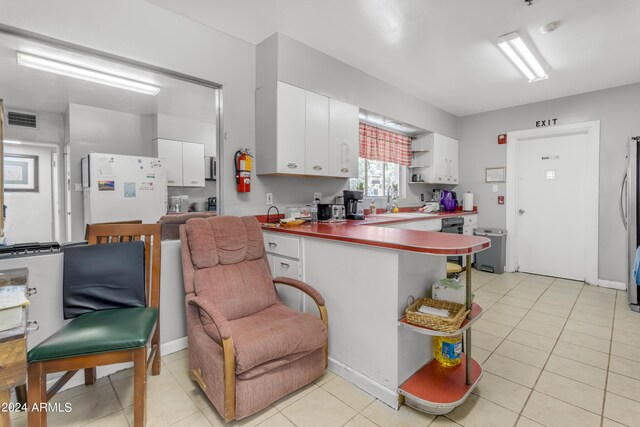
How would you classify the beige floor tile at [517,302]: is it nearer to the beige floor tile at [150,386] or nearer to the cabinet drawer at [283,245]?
the cabinet drawer at [283,245]

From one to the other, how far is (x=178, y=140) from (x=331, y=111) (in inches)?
57.8

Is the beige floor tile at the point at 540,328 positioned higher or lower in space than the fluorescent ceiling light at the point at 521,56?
lower

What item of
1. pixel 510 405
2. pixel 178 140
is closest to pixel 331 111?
pixel 178 140

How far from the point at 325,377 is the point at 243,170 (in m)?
1.76

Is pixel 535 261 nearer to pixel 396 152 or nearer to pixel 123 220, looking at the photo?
pixel 396 152

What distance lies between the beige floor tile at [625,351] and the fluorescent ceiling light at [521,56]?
262cm

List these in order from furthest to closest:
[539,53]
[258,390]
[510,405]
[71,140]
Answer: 1. [539,53]
2. [71,140]
3. [510,405]
4. [258,390]

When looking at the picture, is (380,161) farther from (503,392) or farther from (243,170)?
(503,392)

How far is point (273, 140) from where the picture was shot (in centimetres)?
272

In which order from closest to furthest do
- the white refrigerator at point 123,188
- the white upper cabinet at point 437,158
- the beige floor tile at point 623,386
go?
1. the beige floor tile at point 623,386
2. the white refrigerator at point 123,188
3. the white upper cabinet at point 437,158

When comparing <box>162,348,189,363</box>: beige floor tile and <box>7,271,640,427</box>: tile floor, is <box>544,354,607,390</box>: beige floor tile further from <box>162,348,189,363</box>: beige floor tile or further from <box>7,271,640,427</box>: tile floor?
<box>162,348,189,363</box>: beige floor tile

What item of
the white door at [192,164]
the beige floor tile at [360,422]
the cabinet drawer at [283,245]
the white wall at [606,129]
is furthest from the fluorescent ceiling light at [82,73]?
the white wall at [606,129]

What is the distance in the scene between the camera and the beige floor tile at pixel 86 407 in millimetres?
1643

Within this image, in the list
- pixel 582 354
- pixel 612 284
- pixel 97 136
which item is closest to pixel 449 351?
pixel 582 354
